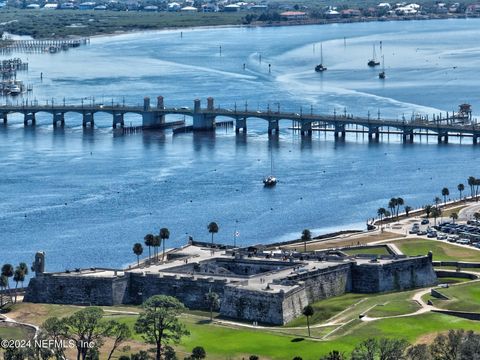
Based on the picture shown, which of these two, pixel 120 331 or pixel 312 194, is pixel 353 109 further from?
pixel 120 331

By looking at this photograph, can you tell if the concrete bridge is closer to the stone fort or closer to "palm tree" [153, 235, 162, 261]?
"palm tree" [153, 235, 162, 261]

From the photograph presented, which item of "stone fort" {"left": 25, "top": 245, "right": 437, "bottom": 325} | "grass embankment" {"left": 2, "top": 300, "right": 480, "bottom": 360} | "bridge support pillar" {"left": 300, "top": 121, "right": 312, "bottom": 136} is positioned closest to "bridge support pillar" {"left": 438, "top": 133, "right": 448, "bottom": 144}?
"bridge support pillar" {"left": 300, "top": 121, "right": 312, "bottom": 136}

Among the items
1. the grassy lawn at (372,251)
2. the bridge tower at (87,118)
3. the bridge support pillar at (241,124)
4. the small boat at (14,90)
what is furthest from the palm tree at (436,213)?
the small boat at (14,90)

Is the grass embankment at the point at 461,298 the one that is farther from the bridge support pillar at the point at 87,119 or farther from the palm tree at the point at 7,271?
the bridge support pillar at the point at 87,119

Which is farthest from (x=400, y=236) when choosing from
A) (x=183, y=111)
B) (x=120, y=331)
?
(x=183, y=111)

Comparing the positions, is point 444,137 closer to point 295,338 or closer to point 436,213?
point 436,213

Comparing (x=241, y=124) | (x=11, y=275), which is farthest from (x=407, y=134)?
(x=11, y=275)
